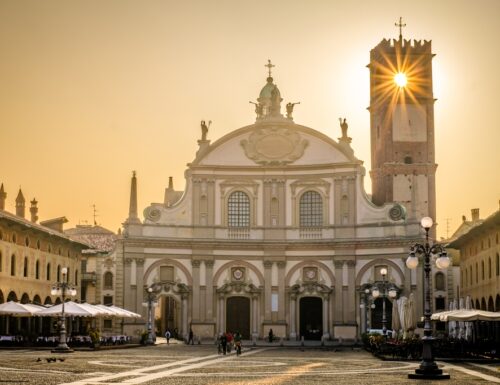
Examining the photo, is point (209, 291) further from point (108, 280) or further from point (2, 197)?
point (2, 197)

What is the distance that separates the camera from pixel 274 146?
7475cm

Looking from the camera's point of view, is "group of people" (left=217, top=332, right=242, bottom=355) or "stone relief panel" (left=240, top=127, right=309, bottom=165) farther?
"stone relief panel" (left=240, top=127, right=309, bottom=165)

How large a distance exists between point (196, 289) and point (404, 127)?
68.4ft

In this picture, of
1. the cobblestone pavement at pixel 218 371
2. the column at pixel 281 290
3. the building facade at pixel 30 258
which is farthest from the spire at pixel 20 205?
the cobblestone pavement at pixel 218 371

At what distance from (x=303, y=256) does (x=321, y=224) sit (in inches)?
108

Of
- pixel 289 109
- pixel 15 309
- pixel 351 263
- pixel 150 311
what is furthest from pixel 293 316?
pixel 15 309

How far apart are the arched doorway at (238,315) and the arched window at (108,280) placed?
28.8ft

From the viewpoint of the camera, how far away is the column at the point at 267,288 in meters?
72.9

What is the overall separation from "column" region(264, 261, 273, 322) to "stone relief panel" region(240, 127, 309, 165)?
303 inches

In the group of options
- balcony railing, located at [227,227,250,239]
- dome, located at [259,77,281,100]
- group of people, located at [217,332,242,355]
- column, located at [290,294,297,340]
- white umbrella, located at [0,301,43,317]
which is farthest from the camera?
dome, located at [259,77,281,100]

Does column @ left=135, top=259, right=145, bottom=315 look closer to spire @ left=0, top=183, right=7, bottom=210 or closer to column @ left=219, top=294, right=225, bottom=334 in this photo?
column @ left=219, top=294, right=225, bottom=334

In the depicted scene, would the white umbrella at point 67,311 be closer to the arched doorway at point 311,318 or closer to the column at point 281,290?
the column at point 281,290

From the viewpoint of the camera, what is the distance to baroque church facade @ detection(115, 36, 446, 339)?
72375mm

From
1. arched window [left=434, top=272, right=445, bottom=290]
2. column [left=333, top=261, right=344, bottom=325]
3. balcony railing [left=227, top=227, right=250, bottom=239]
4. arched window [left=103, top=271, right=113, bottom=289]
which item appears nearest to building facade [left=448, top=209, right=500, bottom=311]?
arched window [left=434, top=272, right=445, bottom=290]
